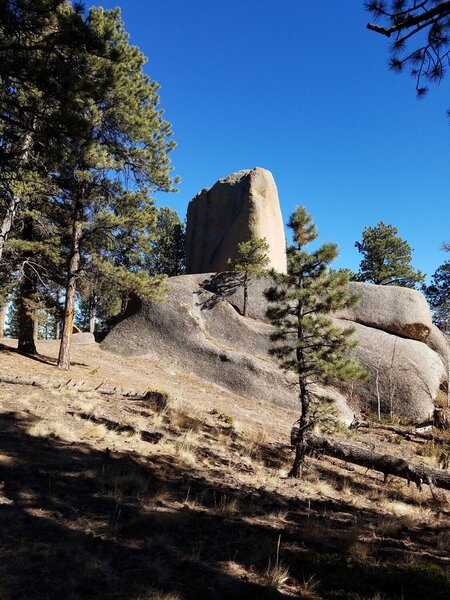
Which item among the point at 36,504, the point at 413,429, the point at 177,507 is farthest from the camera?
the point at 413,429

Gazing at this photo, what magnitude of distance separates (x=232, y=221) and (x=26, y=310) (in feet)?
64.9

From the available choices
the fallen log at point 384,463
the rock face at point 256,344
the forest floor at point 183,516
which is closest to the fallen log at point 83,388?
the forest floor at point 183,516

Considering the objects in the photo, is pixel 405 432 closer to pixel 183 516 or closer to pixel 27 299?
pixel 183 516

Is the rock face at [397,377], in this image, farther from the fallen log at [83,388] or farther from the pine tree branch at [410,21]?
the pine tree branch at [410,21]

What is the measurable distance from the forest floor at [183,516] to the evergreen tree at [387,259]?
1123 inches

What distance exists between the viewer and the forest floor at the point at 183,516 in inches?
170

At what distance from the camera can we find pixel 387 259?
37969 mm

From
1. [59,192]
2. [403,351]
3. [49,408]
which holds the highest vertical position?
[59,192]

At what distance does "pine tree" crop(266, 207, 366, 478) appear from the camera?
1003cm

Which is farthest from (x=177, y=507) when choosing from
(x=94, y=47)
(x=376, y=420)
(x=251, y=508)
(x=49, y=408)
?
(x=376, y=420)

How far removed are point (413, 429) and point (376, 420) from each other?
180 centimetres

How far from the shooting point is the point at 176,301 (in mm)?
23625

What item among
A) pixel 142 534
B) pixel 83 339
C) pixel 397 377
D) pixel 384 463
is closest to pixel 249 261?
pixel 397 377

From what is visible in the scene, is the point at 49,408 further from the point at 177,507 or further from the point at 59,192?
the point at 59,192
